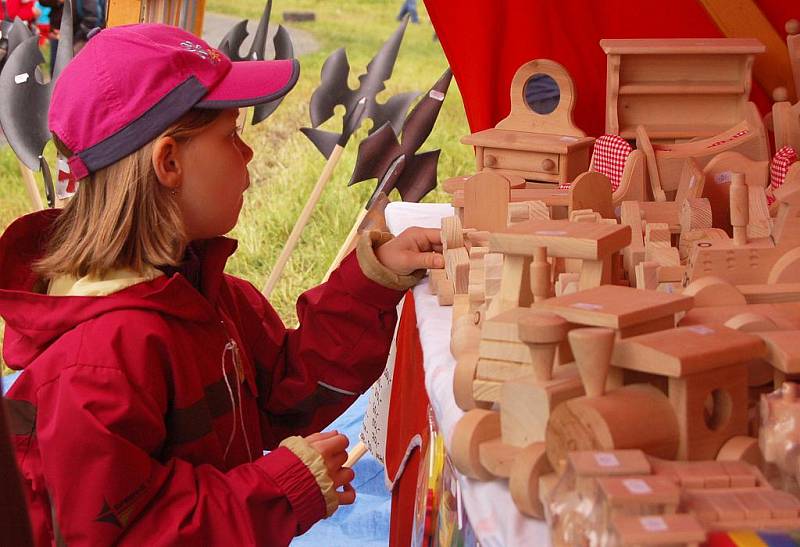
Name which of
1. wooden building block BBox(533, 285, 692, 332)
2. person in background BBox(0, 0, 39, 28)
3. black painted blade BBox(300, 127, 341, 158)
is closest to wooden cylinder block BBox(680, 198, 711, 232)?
wooden building block BBox(533, 285, 692, 332)

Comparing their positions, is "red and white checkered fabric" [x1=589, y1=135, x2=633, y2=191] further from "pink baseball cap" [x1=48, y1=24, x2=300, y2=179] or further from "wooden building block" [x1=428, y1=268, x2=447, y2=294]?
"pink baseball cap" [x1=48, y1=24, x2=300, y2=179]

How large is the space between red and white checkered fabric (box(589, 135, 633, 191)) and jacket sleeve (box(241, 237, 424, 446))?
38cm

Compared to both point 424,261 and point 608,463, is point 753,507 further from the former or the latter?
point 424,261

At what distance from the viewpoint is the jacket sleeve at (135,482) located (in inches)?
42.9

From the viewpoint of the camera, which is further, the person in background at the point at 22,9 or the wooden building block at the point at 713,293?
the person in background at the point at 22,9

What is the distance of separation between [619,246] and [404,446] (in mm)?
932

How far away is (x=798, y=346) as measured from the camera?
0.75 m

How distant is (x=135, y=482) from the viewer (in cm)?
111

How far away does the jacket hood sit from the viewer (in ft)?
3.93

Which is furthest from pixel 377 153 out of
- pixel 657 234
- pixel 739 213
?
pixel 739 213

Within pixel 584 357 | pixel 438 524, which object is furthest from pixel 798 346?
pixel 438 524

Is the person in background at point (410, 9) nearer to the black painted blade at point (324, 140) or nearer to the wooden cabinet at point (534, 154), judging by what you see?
the black painted blade at point (324, 140)

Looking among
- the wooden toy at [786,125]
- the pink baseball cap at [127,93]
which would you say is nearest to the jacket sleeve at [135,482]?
the pink baseball cap at [127,93]

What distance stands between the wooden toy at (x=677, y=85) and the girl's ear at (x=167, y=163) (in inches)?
35.5
